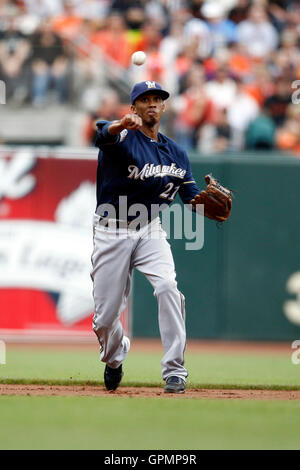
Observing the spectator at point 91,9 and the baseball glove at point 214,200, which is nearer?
the baseball glove at point 214,200

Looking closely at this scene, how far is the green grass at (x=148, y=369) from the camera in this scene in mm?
7348

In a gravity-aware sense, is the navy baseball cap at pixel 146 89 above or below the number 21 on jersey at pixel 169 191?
above

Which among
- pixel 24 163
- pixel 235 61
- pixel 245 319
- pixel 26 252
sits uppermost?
pixel 235 61

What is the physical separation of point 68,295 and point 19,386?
15.0 feet

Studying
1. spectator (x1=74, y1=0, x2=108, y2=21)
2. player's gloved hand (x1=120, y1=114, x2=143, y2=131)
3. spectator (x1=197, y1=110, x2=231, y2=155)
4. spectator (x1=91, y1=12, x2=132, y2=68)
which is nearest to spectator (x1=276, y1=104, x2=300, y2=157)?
spectator (x1=197, y1=110, x2=231, y2=155)

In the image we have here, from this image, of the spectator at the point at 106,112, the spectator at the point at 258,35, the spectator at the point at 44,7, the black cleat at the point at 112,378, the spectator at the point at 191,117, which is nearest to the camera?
the black cleat at the point at 112,378

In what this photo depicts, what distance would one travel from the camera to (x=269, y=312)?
37.5 ft

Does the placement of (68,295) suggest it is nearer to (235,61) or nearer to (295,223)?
(295,223)

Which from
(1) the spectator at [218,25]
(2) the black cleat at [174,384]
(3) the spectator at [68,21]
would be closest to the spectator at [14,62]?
(3) the spectator at [68,21]

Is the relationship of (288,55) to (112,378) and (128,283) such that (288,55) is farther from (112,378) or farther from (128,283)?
(112,378)

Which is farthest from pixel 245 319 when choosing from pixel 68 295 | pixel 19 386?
pixel 19 386

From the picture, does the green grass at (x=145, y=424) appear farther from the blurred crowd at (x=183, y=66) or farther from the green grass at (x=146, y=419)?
the blurred crowd at (x=183, y=66)

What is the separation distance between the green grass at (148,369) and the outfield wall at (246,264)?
3.54 feet

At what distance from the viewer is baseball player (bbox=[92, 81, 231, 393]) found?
6410 mm
